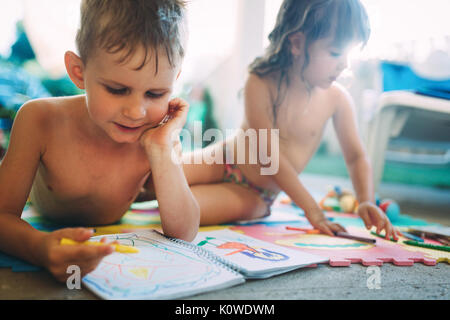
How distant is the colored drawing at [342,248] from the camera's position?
73cm

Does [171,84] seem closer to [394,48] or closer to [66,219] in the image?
[66,219]

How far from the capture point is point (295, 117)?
107cm

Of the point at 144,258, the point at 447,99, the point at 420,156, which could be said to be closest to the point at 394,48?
the point at 420,156

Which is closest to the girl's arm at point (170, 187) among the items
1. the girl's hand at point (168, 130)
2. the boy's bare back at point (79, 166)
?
the girl's hand at point (168, 130)

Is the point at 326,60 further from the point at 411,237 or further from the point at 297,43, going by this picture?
the point at 411,237

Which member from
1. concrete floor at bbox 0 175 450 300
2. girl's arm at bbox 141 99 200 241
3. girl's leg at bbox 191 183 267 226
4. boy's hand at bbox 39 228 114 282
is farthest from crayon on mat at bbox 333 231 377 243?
boy's hand at bbox 39 228 114 282

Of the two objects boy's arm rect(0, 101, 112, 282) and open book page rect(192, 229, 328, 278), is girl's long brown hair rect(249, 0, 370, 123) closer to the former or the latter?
open book page rect(192, 229, 328, 278)

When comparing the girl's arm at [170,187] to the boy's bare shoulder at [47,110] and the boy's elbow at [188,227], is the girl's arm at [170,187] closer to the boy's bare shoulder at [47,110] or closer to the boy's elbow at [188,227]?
the boy's elbow at [188,227]

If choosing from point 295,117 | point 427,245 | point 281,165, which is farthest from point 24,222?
point 427,245

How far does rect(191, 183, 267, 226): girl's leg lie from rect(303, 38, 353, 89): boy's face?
38 centimetres

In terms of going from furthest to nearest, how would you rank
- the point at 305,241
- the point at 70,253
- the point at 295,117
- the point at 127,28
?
the point at 295,117 → the point at 305,241 → the point at 127,28 → the point at 70,253

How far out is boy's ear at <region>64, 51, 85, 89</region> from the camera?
672 millimetres

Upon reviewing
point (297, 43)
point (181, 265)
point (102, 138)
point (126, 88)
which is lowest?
point (181, 265)

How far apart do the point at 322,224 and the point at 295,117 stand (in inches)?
12.4
